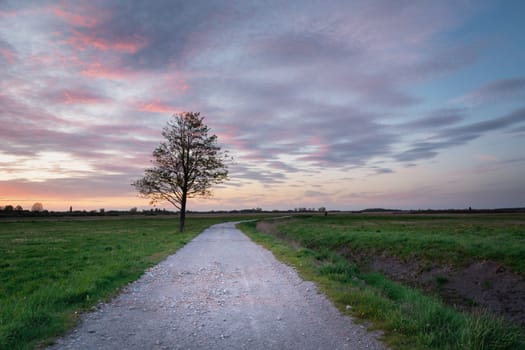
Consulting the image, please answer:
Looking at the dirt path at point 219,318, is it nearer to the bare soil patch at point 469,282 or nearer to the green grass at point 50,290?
the green grass at point 50,290

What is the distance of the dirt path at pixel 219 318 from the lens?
5.93m

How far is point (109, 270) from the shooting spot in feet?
41.5

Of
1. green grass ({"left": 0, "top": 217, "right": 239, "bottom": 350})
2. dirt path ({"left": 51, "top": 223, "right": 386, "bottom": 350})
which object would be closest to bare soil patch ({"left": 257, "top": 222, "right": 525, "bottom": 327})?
dirt path ({"left": 51, "top": 223, "right": 386, "bottom": 350})

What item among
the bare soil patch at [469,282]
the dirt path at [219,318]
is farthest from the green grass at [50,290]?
the bare soil patch at [469,282]

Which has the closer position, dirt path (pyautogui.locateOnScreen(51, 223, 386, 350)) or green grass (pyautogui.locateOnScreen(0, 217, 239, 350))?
dirt path (pyautogui.locateOnScreen(51, 223, 386, 350))

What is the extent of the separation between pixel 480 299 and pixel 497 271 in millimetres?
3155

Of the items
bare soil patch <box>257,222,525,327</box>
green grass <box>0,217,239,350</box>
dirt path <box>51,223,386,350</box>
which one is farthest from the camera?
bare soil patch <box>257,222,525,327</box>

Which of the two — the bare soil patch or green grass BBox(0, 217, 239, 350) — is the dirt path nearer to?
green grass BBox(0, 217, 239, 350)

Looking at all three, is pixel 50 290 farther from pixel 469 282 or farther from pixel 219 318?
pixel 469 282

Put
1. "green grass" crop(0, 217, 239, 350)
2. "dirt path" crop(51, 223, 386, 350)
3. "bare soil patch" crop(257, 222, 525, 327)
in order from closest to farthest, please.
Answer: "dirt path" crop(51, 223, 386, 350) < "green grass" crop(0, 217, 239, 350) < "bare soil patch" crop(257, 222, 525, 327)

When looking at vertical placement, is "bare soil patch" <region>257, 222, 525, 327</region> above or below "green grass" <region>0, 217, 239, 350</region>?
below

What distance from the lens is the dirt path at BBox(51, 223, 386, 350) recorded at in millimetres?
5926

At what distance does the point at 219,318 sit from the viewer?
23.8 feet

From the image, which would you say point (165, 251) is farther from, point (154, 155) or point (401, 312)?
point (154, 155)
